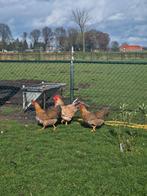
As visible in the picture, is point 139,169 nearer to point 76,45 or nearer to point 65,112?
point 65,112

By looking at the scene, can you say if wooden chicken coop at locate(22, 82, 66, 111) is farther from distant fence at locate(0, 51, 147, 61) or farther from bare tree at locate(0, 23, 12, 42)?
bare tree at locate(0, 23, 12, 42)

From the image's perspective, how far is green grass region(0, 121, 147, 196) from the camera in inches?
195

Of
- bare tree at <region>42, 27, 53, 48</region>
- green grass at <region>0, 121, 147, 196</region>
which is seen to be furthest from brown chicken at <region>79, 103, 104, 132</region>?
bare tree at <region>42, 27, 53, 48</region>

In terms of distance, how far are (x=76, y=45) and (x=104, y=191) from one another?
6713 centimetres

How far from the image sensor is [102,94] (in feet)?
47.5

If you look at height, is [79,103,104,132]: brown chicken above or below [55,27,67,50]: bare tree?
below

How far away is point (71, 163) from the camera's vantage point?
5871 millimetres

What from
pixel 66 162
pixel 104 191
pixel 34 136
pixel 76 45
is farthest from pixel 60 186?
pixel 76 45

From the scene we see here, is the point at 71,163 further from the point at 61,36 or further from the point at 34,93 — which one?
the point at 61,36

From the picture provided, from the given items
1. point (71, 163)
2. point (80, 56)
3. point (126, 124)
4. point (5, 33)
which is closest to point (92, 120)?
point (126, 124)

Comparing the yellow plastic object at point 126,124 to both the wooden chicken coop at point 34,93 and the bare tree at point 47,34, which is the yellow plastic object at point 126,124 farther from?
the bare tree at point 47,34

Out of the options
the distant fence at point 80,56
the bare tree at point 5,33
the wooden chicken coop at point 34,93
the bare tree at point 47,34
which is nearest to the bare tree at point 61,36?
the bare tree at point 47,34

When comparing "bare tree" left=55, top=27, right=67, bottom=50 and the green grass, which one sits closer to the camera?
the green grass

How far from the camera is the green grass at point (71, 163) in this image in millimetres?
4941
